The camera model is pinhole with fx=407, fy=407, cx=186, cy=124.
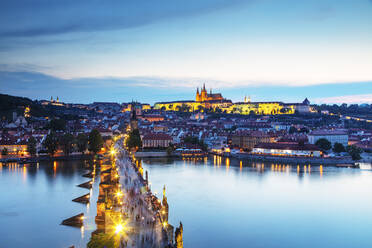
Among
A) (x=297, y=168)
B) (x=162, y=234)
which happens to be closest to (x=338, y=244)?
(x=162, y=234)

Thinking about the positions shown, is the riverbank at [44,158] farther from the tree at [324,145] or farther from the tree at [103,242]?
the tree at [103,242]

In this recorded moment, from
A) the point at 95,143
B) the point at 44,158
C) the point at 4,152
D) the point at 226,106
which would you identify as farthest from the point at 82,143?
the point at 226,106

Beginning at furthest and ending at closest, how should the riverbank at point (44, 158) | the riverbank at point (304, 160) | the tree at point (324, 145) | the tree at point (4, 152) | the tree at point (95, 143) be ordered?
the tree at point (324, 145), the tree at point (95, 143), the tree at point (4, 152), the riverbank at point (304, 160), the riverbank at point (44, 158)

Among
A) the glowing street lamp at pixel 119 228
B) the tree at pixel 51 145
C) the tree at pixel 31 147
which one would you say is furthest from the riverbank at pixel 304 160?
the glowing street lamp at pixel 119 228

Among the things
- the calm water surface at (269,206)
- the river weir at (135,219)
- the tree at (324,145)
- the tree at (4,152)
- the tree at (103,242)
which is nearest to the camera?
the tree at (103,242)

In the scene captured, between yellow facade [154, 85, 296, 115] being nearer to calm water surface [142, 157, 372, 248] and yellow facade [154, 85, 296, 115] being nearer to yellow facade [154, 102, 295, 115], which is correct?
yellow facade [154, 102, 295, 115]

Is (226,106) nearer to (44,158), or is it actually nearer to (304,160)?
(304,160)
